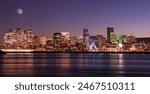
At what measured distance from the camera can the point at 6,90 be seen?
21438 mm

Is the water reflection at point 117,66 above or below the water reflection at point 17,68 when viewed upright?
below

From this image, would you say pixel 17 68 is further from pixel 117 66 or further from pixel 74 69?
pixel 117 66

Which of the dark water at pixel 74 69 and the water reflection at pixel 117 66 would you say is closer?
the dark water at pixel 74 69

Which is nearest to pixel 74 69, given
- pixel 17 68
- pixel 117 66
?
pixel 17 68

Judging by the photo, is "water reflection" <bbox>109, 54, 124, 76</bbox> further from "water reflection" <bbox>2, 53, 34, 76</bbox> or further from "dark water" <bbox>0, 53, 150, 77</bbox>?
"water reflection" <bbox>2, 53, 34, 76</bbox>

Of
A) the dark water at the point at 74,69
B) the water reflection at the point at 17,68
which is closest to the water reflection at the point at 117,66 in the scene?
the dark water at the point at 74,69

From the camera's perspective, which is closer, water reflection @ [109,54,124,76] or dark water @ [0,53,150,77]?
dark water @ [0,53,150,77]

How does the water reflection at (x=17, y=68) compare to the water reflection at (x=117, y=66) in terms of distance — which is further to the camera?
the water reflection at (x=117, y=66)

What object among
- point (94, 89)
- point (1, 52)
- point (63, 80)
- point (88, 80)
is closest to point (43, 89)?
point (94, 89)

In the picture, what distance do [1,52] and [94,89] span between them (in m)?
155

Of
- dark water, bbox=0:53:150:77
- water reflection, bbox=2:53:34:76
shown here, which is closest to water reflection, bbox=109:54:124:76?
dark water, bbox=0:53:150:77

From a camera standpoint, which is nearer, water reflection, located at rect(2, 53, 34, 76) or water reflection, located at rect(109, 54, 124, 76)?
water reflection, located at rect(2, 53, 34, 76)

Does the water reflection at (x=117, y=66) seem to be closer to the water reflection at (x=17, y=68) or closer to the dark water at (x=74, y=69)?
the dark water at (x=74, y=69)

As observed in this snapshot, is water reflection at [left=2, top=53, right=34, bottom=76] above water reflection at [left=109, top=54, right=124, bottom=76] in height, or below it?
above
